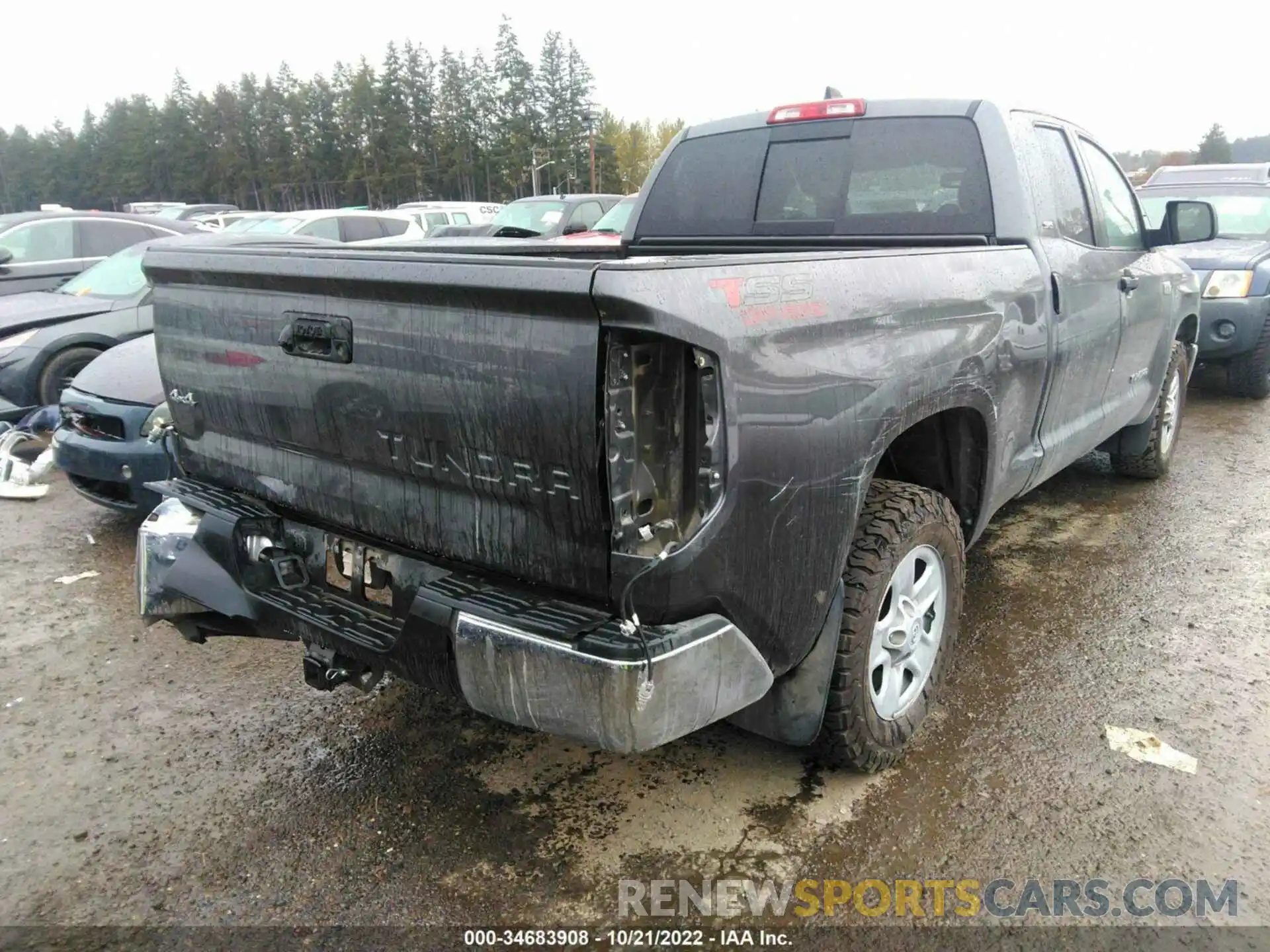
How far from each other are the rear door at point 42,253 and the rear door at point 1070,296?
9.44 metres

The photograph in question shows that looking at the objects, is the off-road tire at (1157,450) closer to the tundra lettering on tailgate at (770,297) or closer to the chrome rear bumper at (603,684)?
the tundra lettering on tailgate at (770,297)

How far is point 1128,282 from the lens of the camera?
4.00m

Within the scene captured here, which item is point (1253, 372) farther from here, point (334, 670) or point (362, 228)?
point (362, 228)

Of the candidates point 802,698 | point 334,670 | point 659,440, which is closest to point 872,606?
point 802,698

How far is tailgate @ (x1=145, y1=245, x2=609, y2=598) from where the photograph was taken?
74.3 inches

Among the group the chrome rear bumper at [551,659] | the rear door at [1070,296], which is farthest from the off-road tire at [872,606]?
the rear door at [1070,296]

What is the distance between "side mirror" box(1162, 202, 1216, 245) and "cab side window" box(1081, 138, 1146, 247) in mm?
138

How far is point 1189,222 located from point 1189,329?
1374 millimetres

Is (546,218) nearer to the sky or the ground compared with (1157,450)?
nearer to the sky

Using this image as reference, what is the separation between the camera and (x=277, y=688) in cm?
335

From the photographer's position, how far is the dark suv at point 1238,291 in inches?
282

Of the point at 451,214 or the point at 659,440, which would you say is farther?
the point at 451,214

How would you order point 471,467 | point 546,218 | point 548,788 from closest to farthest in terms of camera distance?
point 471,467 < point 548,788 < point 546,218

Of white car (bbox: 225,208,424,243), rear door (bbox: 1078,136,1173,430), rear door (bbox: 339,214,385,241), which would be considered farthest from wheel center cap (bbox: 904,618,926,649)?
rear door (bbox: 339,214,385,241)
